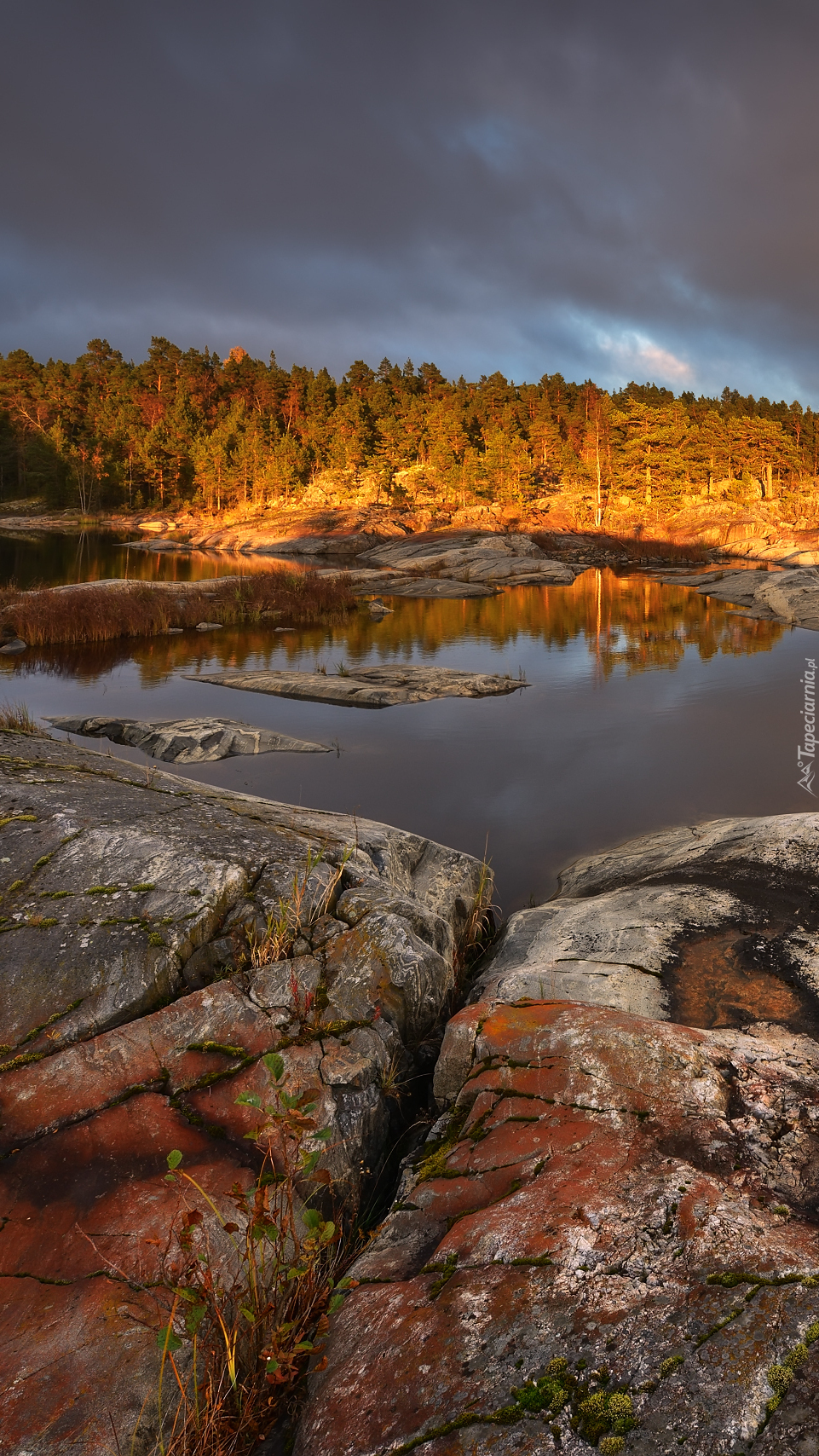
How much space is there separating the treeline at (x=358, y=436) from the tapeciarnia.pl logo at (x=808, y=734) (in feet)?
177

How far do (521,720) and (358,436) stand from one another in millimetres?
71780

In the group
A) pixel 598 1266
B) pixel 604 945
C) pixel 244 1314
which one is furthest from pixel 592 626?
pixel 244 1314

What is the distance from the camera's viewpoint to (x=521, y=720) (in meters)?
14.2

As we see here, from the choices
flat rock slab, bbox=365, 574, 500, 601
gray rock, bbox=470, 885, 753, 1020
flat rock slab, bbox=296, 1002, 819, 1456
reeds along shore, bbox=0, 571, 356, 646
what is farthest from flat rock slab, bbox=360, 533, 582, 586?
flat rock slab, bbox=296, 1002, 819, 1456

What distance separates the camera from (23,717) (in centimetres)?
1095

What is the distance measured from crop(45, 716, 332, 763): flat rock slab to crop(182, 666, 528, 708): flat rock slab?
3.06 m

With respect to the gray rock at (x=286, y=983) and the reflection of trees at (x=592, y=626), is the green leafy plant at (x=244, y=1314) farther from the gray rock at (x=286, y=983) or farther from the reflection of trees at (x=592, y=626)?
the reflection of trees at (x=592, y=626)

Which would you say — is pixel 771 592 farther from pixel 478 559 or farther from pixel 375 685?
pixel 375 685

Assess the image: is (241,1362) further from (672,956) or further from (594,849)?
(594,849)

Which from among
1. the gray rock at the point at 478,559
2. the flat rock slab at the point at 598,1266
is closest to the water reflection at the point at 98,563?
the gray rock at the point at 478,559

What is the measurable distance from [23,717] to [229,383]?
321 feet

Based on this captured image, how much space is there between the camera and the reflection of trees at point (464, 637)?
63.7 feet

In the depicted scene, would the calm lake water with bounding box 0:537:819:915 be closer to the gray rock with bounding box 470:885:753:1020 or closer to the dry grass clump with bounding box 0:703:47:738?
the dry grass clump with bounding box 0:703:47:738

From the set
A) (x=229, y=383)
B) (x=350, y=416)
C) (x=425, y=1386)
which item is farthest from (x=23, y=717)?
(x=229, y=383)
